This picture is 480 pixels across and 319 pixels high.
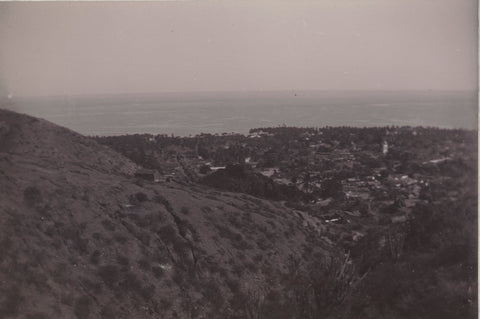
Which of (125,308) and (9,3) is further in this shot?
(125,308)

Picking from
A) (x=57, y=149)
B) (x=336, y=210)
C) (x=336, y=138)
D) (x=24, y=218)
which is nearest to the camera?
(x=24, y=218)

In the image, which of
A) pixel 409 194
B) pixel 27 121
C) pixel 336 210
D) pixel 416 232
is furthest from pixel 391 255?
pixel 27 121

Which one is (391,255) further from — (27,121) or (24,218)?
(27,121)

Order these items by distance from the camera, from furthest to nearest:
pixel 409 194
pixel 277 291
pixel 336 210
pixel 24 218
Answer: pixel 409 194 < pixel 336 210 < pixel 277 291 < pixel 24 218

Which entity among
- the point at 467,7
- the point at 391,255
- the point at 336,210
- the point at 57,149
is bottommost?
the point at 336,210

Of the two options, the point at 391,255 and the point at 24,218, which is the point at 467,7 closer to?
the point at 391,255

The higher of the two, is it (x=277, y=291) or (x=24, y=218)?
(x=24, y=218)
